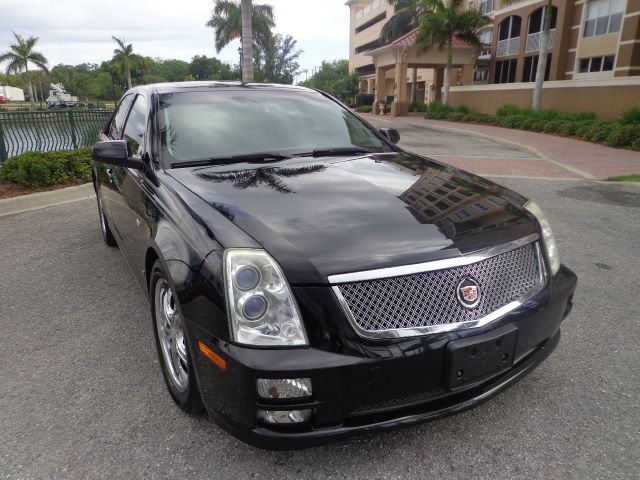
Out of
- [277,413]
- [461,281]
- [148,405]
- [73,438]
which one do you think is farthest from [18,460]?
[461,281]

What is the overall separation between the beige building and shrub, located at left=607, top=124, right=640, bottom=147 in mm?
4419

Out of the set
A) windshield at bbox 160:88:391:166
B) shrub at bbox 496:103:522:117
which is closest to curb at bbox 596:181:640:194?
windshield at bbox 160:88:391:166

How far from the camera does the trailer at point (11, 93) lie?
94.8m

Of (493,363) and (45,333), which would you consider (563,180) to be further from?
(45,333)

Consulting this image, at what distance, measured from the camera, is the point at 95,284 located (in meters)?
4.28

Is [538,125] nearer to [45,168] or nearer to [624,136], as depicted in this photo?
[624,136]

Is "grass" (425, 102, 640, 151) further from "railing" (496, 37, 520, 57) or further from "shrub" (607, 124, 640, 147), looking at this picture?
"railing" (496, 37, 520, 57)

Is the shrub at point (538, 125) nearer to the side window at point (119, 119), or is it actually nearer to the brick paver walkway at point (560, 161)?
the brick paver walkway at point (560, 161)

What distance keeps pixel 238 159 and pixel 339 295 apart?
1535 millimetres

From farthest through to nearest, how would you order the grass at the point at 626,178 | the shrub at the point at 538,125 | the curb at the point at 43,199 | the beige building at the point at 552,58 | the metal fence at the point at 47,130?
the beige building at the point at 552,58 < the shrub at the point at 538,125 < the grass at the point at 626,178 < the metal fence at the point at 47,130 < the curb at the point at 43,199

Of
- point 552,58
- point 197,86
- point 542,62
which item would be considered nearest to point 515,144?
point 542,62

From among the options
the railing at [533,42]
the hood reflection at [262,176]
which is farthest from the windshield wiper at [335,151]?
the railing at [533,42]

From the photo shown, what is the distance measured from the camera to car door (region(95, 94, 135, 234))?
400 centimetres

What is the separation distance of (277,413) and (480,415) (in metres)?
1.18
